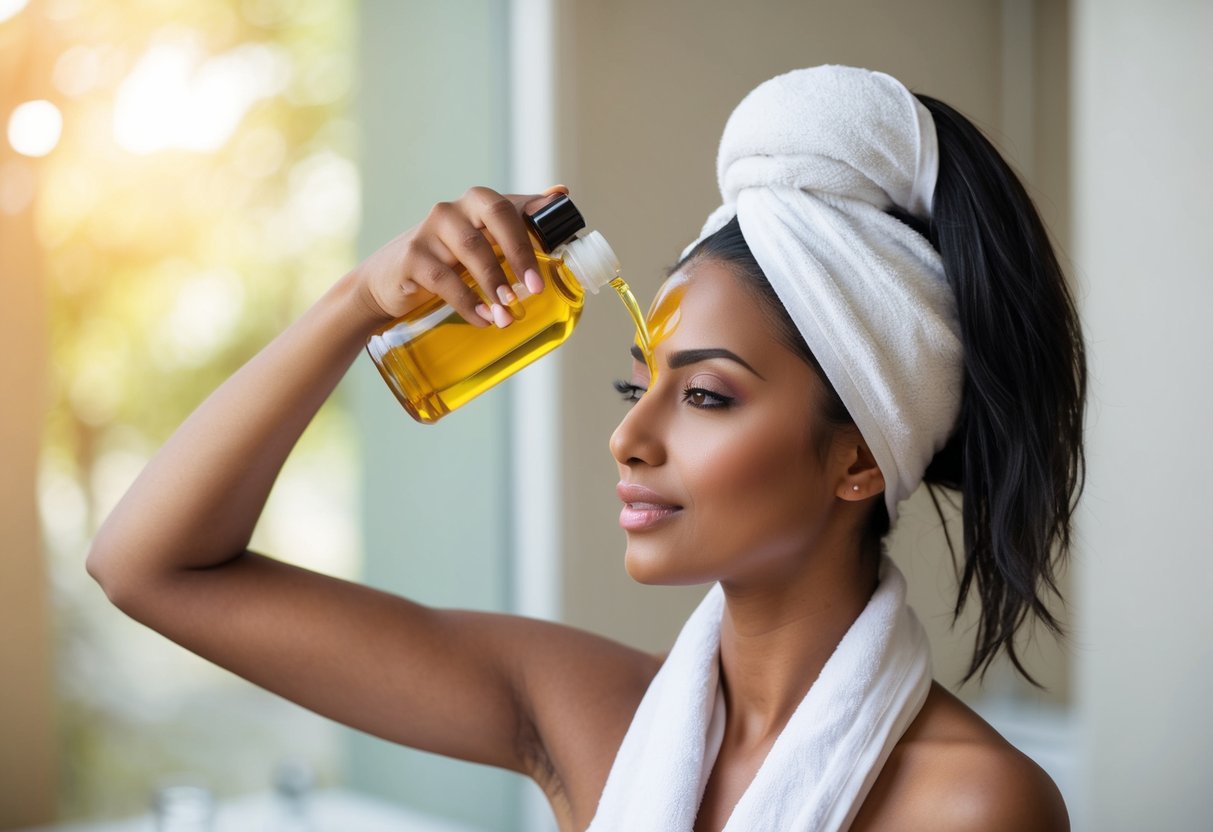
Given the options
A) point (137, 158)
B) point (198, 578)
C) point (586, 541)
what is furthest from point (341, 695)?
point (137, 158)

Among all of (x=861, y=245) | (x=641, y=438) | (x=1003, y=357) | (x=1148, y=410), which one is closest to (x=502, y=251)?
(x=641, y=438)

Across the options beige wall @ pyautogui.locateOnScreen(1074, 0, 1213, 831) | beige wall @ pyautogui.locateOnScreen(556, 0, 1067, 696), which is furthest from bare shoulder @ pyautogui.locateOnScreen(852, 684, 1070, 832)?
beige wall @ pyautogui.locateOnScreen(556, 0, 1067, 696)

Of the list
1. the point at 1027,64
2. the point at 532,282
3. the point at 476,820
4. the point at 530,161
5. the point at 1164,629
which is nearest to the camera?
the point at 532,282

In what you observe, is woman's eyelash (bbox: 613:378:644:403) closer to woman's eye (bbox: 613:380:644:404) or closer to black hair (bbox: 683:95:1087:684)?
woman's eye (bbox: 613:380:644:404)

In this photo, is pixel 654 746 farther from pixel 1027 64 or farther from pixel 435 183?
pixel 1027 64

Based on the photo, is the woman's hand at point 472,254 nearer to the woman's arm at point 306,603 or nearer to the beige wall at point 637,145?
A: the woman's arm at point 306,603

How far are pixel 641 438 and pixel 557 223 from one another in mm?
225

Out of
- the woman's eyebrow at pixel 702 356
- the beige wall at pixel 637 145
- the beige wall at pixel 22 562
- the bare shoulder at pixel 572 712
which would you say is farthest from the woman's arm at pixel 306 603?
the beige wall at pixel 637 145

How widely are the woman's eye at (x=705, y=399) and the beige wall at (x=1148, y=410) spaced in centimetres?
101

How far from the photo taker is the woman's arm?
3.44 feet

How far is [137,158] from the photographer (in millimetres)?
1899

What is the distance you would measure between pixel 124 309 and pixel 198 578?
0.96m

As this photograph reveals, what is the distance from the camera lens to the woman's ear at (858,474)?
1086mm

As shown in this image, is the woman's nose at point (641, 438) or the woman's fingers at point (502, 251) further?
the woman's nose at point (641, 438)
